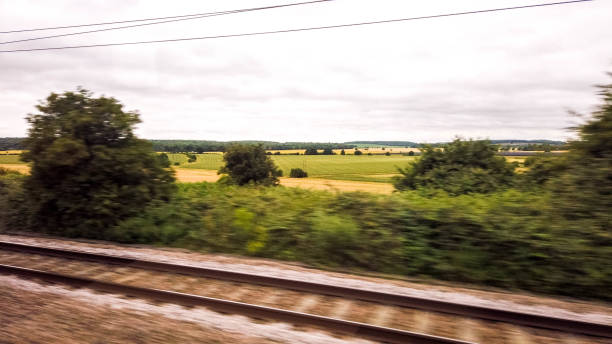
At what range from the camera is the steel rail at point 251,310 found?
4.51 metres

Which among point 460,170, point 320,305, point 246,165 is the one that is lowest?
point 320,305

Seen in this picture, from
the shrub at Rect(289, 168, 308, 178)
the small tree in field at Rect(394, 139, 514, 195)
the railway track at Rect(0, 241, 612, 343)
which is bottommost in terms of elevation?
the railway track at Rect(0, 241, 612, 343)

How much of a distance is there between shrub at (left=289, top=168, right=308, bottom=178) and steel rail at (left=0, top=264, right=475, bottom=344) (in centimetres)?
2765

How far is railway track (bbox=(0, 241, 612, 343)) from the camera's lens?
15.2ft

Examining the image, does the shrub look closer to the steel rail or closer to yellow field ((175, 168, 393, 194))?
yellow field ((175, 168, 393, 194))

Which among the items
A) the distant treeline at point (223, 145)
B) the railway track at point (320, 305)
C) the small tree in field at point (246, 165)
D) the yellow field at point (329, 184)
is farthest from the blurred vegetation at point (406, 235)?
the distant treeline at point (223, 145)

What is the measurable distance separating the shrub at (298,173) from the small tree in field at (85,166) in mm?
23182

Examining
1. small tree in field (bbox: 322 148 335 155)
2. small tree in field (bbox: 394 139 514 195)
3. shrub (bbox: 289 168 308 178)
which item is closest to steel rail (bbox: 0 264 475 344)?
small tree in field (bbox: 394 139 514 195)

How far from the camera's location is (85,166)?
1062cm

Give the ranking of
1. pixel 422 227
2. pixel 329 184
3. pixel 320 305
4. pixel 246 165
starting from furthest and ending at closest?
pixel 246 165, pixel 329 184, pixel 422 227, pixel 320 305

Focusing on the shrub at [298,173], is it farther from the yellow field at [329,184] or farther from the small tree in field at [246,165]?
the small tree in field at [246,165]

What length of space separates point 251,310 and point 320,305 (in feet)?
3.84

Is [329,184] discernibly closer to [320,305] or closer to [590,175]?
[320,305]

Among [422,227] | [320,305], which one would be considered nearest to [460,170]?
[422,227]
